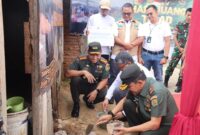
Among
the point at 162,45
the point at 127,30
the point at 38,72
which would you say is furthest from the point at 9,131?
the point at 162,45

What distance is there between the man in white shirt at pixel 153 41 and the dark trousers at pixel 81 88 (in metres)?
1.04

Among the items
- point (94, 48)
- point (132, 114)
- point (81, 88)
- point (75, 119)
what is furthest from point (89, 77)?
point (132, 114)

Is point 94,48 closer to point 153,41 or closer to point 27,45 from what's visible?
point 153,41

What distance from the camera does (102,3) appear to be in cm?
554

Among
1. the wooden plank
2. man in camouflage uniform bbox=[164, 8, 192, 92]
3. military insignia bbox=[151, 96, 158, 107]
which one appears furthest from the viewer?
man in camouflage uniform bbox=[164, 8, 192, 92]

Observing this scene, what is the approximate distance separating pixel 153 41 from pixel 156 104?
262 cm

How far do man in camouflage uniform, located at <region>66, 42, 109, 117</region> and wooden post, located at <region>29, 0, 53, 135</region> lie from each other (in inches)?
50.6

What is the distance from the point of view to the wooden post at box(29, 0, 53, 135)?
3.00m

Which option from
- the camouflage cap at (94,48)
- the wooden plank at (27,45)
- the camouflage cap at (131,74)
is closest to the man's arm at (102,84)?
the camouflage cap at (94,48)

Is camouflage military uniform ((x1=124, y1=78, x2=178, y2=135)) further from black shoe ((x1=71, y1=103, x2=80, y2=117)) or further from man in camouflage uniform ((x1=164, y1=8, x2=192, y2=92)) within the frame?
man in camouflage uniform ((x1=164, y1=8, x2=192, y2=92))

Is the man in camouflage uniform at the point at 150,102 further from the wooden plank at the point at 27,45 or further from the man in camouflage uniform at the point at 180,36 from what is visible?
the man in camouflage uniform at the point at 180,36

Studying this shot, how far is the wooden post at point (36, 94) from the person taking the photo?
3.00m

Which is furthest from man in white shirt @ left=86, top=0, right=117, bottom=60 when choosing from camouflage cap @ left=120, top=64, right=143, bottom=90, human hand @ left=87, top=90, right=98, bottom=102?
camouflage cap @ left=120, top=64, right=143, bottom=90

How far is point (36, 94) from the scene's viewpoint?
3.19m
